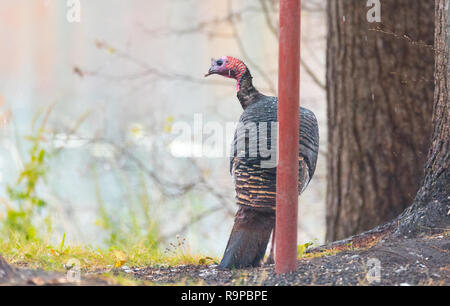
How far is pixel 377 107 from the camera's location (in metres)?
4.19

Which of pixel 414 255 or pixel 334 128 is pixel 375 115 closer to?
pixel 334 128

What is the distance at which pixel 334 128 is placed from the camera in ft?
14.6

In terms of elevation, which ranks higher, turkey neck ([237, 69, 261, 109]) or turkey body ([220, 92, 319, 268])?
turkey neck ([237, 69, 261, 109])

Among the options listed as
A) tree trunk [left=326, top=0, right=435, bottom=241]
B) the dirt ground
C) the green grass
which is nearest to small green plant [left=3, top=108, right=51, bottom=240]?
the green grass

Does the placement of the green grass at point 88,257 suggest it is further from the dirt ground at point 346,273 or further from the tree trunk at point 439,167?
the tree trunk at point 439,167

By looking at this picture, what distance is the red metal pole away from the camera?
85.7 inches

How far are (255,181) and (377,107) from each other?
Answer: 1.85m

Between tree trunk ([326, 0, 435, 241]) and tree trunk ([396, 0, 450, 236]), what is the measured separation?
1120 millimetres

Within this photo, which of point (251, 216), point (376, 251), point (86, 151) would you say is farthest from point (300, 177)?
point (86, 151)

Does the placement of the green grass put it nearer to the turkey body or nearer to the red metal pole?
the turkey body

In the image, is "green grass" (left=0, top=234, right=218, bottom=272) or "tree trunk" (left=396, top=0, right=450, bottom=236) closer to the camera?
"tree trunk" (left=396, top=0, right=450, bottom=236)

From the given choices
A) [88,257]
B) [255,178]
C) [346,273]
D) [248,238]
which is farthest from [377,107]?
[88,257]

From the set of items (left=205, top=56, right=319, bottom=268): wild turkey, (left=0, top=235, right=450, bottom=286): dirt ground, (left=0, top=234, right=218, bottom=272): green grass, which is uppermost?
(left=205, top=56, right=319, bottom=268): wild turkey
